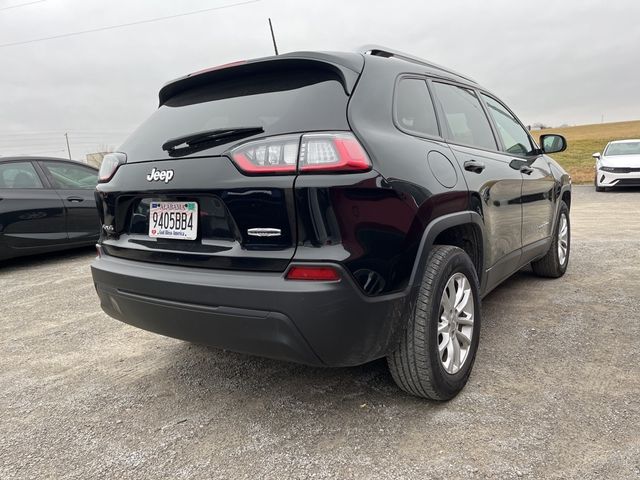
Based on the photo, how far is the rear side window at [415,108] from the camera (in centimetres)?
230

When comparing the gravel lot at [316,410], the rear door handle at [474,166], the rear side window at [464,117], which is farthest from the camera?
the rear side window at [464,117]

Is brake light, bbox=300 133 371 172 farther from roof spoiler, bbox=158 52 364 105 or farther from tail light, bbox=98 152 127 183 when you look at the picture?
tail light, bbox=98 152 127 183

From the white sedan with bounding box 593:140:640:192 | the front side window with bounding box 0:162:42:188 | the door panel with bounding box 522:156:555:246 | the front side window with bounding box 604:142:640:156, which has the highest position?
the front side window with bounding box 0:162:42:188

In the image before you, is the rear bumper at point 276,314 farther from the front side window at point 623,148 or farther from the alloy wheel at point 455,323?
the front side window at point 623,148

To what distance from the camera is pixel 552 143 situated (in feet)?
14.3

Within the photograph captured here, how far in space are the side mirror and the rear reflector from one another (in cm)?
329

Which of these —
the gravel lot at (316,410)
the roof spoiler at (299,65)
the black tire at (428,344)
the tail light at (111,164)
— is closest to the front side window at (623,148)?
the gravel lot at (316,410)

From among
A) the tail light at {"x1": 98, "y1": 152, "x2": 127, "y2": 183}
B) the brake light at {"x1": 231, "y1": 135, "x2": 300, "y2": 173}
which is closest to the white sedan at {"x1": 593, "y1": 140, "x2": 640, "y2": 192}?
the brake light at {"x1": 231, "y1": 135, "x2": 300, "y2": 173}

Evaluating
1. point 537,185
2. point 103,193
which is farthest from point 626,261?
point 103,193

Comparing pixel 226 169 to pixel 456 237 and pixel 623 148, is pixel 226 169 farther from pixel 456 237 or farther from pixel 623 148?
pixel 623 148

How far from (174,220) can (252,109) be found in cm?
61

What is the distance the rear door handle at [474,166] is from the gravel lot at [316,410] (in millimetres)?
1098

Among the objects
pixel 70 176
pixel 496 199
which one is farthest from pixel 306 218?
pixel 70 176

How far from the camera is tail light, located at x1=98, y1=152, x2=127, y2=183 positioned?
8.12 ft
